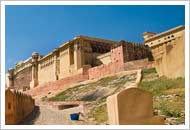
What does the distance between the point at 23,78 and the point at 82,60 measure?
17.1 metres

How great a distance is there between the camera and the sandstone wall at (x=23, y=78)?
44750mm

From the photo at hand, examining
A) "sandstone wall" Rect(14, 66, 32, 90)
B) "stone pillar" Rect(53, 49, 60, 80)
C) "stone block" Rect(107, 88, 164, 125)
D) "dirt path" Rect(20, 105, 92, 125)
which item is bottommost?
"dirt path" Rect(20, 105, 92, 125)

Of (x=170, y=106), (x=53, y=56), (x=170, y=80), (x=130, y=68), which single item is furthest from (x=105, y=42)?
(x=170, y=106)

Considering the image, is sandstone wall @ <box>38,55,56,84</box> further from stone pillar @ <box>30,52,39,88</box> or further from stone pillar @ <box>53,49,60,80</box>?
stone pillar @ <box>30,52,39,88</box>

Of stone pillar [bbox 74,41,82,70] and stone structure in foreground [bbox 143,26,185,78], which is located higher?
stone pillar [bbox 74,41,82,70]

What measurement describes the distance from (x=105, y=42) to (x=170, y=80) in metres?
20.8

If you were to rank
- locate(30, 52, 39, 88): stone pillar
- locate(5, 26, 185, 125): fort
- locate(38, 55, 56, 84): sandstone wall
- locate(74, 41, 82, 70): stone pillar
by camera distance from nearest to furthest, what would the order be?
locate(5, 26, 185, 125): fort < locate(74, 41, 82, 70): stone pillar < locate(38, 55, 56, 84): sandstone wall < locate(30, 52, 39, 88): stone pillar

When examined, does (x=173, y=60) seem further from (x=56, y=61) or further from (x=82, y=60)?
(x=56, y=61)

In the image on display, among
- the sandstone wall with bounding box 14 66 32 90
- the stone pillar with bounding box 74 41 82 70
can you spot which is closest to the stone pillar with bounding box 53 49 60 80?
the stone pillar with bounding box 74 41 82 70

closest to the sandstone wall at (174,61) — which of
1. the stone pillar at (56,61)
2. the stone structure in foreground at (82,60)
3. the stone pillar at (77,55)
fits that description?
the stone structure in foreground at (82,60)

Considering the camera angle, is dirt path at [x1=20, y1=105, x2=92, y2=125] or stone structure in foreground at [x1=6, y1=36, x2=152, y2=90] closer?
dirt path at [x1=20, y1=105, x2=92, y2=125]

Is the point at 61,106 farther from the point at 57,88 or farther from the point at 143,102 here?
the point at 57,88

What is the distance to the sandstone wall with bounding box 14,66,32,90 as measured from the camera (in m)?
44.8

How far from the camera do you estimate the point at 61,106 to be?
18.1 meters
